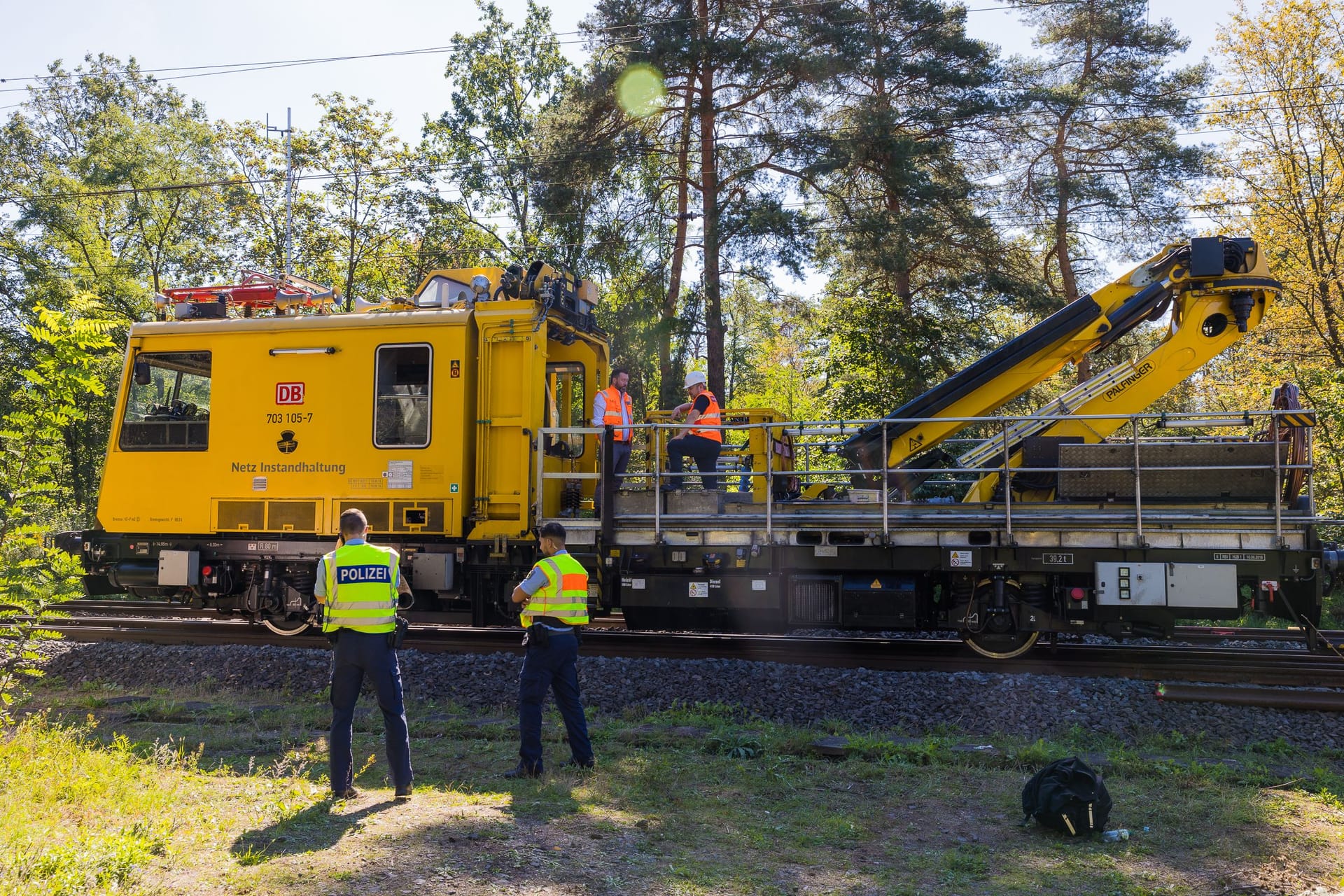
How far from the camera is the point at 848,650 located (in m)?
9.75

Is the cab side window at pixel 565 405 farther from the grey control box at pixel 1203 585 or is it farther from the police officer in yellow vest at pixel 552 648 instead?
the grey control box at pixel 1203 585

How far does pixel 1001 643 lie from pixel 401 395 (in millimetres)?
6414

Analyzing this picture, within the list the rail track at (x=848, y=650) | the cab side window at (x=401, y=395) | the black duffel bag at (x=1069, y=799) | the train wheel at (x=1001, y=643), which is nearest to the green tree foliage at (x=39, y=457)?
the cab side window at (x=401, y=395)

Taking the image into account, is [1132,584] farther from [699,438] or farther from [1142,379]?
[699,438]

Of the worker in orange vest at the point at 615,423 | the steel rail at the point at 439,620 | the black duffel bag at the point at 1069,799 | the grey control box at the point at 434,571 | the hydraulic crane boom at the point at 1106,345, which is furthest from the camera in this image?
the steel rail at the point at 439,620

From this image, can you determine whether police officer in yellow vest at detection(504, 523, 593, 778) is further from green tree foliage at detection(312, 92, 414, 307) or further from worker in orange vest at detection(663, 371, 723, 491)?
green tree foliage at detection(312, 92, 414, 307)

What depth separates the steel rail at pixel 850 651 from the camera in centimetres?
846

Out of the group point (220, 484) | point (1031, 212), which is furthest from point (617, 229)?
point (220, 484)

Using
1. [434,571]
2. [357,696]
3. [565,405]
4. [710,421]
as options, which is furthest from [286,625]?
[357,696]

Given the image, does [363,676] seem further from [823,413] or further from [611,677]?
[823,413]

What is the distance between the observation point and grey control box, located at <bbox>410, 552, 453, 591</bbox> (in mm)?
9594

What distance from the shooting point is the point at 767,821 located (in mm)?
5320

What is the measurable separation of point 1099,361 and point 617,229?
10.6 m

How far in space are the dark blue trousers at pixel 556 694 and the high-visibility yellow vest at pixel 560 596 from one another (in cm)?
13
